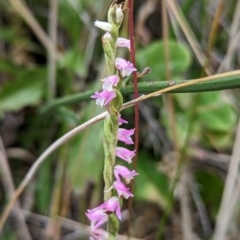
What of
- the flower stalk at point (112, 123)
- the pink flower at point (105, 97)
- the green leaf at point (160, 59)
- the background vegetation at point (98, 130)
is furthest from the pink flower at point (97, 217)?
the green leaf at point (160, 59)

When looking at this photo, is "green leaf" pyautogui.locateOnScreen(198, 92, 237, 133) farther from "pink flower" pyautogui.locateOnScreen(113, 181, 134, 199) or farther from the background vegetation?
"pink flower" pyautogui.locateOnScreen(113, 181, 134, 199)

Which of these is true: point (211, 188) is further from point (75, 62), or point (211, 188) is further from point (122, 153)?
point (122, 153)

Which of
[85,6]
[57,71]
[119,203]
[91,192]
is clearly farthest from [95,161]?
[119,203]

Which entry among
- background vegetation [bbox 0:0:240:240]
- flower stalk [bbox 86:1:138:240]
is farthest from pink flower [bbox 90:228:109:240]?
background vegetation [bbox 0:0:240:240]

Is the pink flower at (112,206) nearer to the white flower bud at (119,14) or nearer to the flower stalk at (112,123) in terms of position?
the flower stalk at (112,123)

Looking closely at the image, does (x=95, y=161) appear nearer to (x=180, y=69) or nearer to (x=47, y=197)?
(x=47, y=197)

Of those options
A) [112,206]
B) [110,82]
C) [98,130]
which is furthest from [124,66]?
[98,130]

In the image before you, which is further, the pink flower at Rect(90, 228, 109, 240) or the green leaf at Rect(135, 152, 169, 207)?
the green leaf at Rect(135, 152, 169, 207)

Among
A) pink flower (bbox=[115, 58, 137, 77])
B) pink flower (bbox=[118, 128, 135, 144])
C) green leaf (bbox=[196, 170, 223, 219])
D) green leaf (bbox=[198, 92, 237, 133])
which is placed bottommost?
pink flower (bbox=[118, 128, 135, 144])
